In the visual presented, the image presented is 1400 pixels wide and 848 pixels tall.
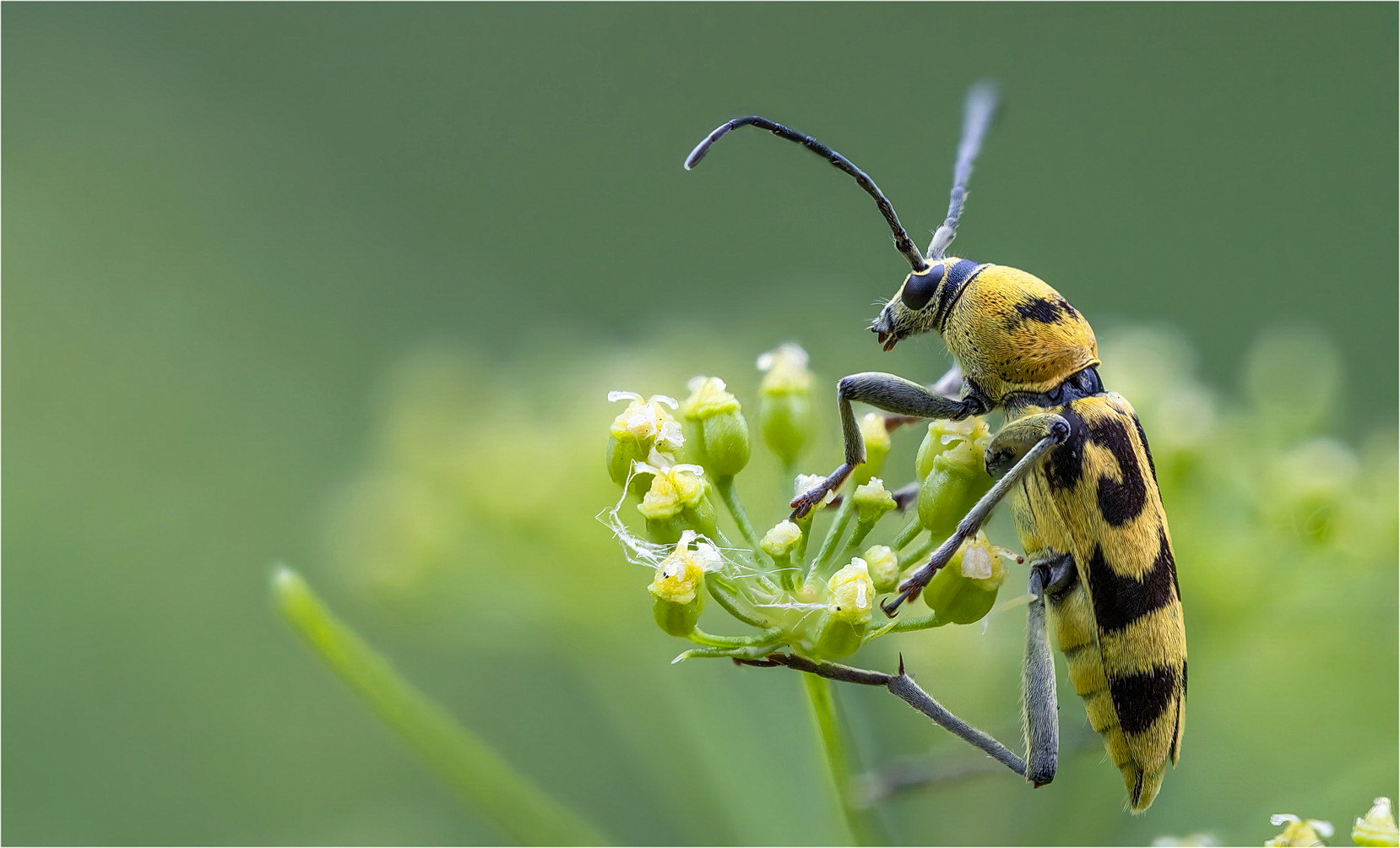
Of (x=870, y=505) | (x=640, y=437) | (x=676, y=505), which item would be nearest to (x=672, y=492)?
(x=676, y=505)

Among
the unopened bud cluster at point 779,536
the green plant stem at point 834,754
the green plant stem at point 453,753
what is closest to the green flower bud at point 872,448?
the unopened bud cluster at point 779,536

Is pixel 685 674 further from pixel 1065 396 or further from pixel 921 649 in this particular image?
pixel 1065 396

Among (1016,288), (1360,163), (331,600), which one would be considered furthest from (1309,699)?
(1360,163)

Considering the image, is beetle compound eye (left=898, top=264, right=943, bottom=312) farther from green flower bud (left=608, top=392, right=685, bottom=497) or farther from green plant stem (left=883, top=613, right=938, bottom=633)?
green plant stem (left=883, top=613, right=938, bottom=633)

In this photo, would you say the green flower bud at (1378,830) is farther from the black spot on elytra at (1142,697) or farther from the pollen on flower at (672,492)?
the pollen on flower at (672,492)

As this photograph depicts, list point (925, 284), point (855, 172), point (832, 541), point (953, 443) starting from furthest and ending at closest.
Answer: point (925, 284), point (855, 172), point (953, 443), point (832, 541)

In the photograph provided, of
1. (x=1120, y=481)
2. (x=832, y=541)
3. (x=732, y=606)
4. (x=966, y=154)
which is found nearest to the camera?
(x=732, y=606)

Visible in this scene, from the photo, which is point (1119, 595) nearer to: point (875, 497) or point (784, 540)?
point (875, 497)

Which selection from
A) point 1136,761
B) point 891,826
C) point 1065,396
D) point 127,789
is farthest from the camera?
point 127,789

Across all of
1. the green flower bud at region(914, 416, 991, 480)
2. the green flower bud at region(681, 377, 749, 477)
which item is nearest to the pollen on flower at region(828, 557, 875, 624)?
the green flower bud at region(681, 377, 749, 477)
